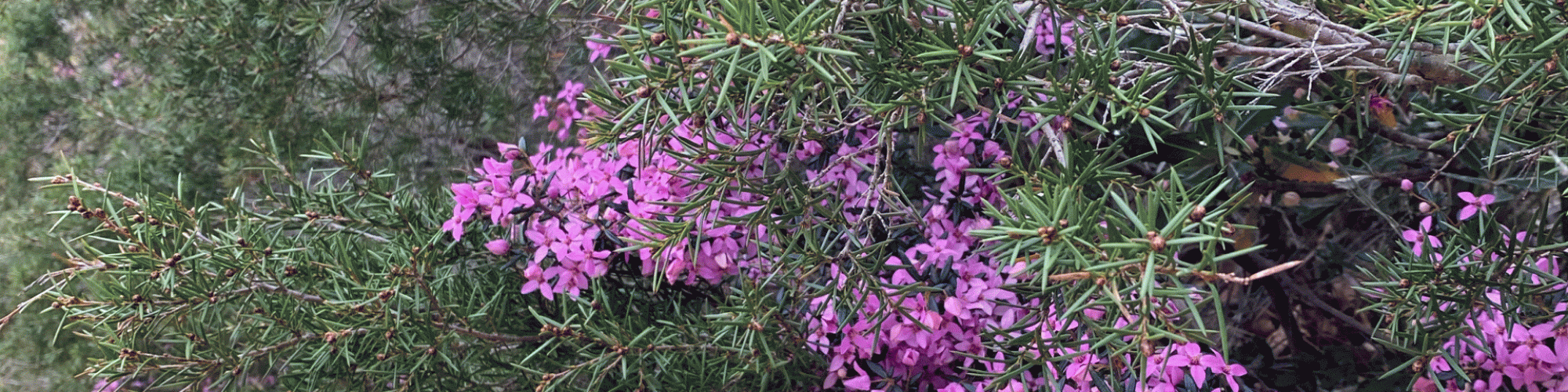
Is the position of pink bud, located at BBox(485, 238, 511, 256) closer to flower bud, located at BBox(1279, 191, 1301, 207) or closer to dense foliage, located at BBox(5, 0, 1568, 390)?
dense foliage, located at BBox(5, 0, 1568, 390)

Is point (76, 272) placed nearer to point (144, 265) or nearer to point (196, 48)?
point (144, 265)

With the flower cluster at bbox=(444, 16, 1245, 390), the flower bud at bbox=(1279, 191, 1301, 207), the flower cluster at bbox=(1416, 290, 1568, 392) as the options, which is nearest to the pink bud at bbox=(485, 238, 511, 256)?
the flower cluster at bbox=(444, 16, 1245, 390)

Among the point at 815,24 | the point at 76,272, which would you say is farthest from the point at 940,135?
the point at 76,272

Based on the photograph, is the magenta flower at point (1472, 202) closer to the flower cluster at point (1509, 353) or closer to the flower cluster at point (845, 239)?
the flower cluster at point (1509, 353)

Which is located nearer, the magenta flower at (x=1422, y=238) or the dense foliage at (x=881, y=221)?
the dense foliage at (x=881, y=221)

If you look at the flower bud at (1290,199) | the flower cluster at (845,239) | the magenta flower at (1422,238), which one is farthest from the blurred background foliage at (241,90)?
the magenta flower at (1422,238)
